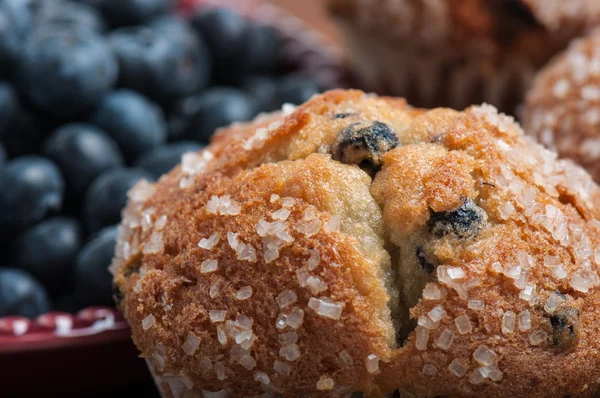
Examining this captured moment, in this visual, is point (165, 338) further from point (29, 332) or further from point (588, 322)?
point (588, 322)

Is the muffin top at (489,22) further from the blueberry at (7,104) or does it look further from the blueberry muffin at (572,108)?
the blueberry at (7,104)

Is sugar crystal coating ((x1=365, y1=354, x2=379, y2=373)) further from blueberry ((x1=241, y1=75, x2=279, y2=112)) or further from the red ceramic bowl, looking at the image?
blueberry ((x1=241, y1=75, x2=279, y2=112))

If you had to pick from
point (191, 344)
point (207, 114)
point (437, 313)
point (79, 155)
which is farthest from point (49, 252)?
point (437, 313)

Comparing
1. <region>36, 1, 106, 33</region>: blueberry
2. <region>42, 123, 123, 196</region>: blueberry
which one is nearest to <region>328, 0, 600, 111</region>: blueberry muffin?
<region>36, 1, 106, 33</region>: blueberry

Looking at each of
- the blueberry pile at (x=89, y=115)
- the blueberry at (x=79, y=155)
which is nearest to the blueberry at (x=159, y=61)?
the blueberry pile at (x=89, y=115)

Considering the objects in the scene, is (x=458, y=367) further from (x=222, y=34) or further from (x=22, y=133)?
(x=222, y=34)
